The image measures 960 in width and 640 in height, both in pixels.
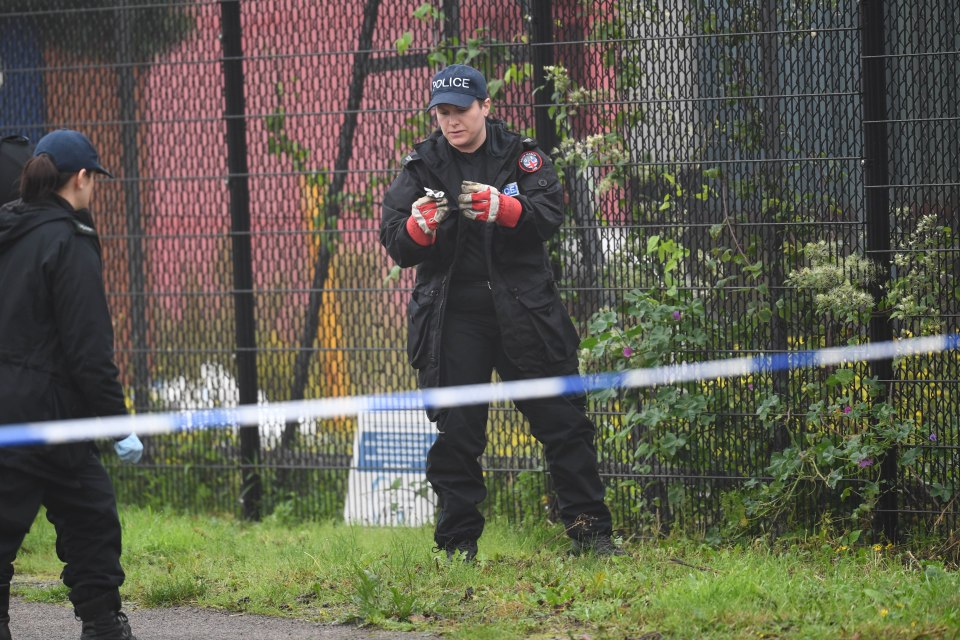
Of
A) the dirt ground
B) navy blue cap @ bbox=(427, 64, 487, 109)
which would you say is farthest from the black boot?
navy blue cap @ bbox=(427, 64, 487, 109)

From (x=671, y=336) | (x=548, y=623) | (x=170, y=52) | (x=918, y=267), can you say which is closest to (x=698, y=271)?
(x=671, y=336)

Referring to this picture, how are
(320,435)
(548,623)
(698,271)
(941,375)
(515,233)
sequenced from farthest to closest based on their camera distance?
(320,435)
(698,271)
(941,375)
(515,233)
(548,623)

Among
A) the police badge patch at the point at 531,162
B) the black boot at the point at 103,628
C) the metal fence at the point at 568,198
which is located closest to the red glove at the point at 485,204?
the police badge patch at the point at 531,162

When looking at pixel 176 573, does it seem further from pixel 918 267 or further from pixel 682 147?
pixel 918 267

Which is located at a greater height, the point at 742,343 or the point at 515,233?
the point at 515,233

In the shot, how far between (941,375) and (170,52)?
14.8 feet

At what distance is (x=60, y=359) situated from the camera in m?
4.19

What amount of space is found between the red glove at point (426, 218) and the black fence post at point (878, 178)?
78.8 inches

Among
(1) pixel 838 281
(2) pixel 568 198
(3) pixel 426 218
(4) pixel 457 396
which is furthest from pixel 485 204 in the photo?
(1) pixel 838 281

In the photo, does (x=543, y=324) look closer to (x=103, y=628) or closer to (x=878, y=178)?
(x=878, y=178)

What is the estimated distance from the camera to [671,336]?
19.1ft

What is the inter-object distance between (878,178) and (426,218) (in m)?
2.12

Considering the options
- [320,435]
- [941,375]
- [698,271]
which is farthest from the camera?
[320,435]

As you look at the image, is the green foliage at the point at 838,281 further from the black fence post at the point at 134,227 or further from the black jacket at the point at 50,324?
the black fence post at the point at 134,227
